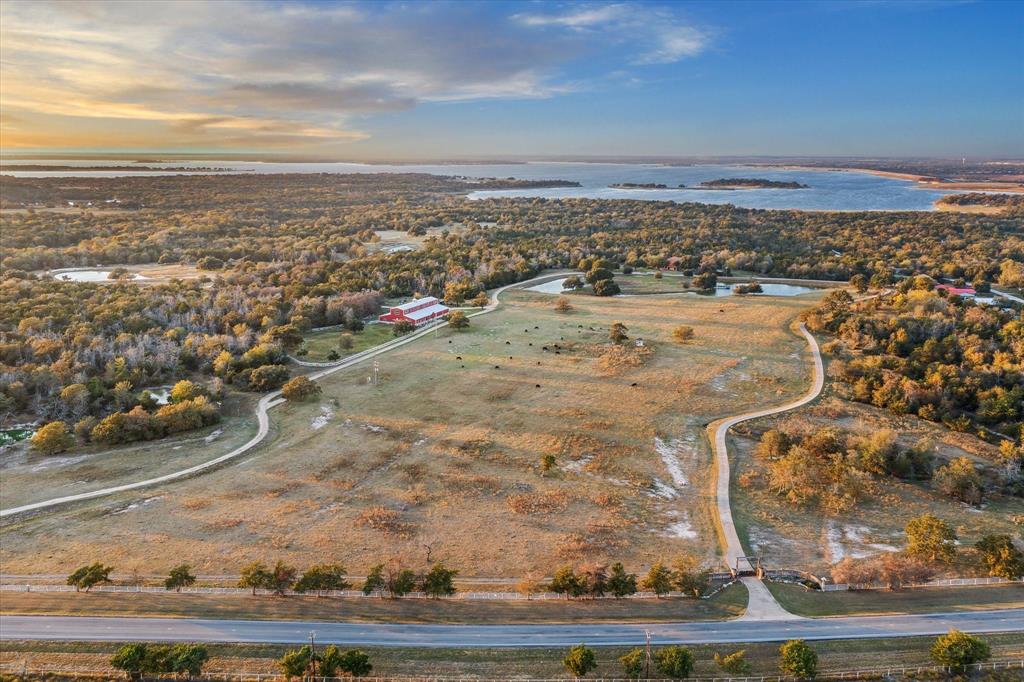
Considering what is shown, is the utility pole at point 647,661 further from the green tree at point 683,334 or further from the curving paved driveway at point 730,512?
the green tree at point 683,334

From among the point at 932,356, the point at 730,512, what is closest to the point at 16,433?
the point at 730,512

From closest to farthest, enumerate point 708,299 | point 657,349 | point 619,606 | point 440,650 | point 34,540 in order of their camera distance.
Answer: point 440,650, point 619,606, point 34,540, point 657,349, point 708,299

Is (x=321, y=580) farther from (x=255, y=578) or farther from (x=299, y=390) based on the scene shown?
(x=299, y=390)

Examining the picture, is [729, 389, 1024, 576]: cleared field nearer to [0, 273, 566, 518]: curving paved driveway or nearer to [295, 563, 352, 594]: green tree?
[295, 563, 352, 594]: green tree

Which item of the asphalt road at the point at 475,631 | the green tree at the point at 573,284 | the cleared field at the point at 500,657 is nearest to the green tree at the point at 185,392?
the asphalt road at the point at 475,631

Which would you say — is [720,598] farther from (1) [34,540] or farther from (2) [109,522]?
(1) [34,540]

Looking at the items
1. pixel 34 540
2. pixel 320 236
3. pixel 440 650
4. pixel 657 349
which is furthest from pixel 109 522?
pixel 320 236

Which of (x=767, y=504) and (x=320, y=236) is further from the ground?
(x=320, y=236)
